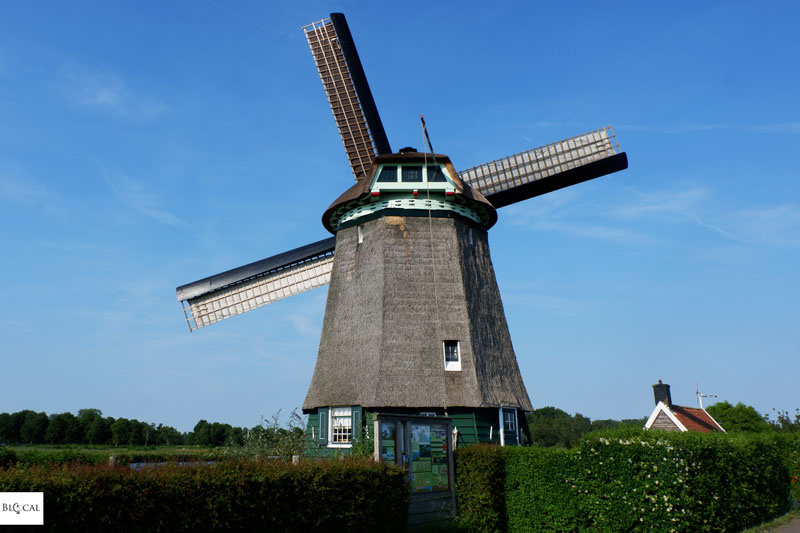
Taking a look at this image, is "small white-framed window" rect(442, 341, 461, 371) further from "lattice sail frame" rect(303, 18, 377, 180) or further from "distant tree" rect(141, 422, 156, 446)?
"distant tree" rect(141, 422, 156, 446)

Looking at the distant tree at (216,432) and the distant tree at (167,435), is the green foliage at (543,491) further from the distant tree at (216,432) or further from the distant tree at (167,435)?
the distant tree at (167,435)

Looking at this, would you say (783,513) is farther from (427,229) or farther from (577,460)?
(427,229)

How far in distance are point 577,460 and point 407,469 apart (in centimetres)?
334

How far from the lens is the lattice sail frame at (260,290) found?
1795 cm

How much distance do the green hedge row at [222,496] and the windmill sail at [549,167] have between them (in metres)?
11.2

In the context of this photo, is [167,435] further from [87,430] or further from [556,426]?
[556,426]

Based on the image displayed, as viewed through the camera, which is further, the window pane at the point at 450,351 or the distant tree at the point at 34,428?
the distant tree at the point at 34,428

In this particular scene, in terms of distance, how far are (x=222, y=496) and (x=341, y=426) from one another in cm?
687

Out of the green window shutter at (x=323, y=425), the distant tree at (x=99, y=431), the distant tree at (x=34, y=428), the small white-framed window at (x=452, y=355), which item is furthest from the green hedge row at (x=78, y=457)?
the distant tree at (x=34, y=428)

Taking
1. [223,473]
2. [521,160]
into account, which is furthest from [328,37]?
[223,473]

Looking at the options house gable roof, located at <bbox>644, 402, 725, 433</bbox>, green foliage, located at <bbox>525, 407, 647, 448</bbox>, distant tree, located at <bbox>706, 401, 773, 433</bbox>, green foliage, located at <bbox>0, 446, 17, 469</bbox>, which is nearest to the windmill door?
green foliage, located at <bbox>0, 446, 17, 469</bbox>

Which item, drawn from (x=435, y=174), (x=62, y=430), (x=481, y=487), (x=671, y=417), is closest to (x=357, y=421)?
(x=481, y=487)

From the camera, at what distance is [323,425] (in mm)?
14047

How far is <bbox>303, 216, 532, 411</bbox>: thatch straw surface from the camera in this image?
1348 centimetres
